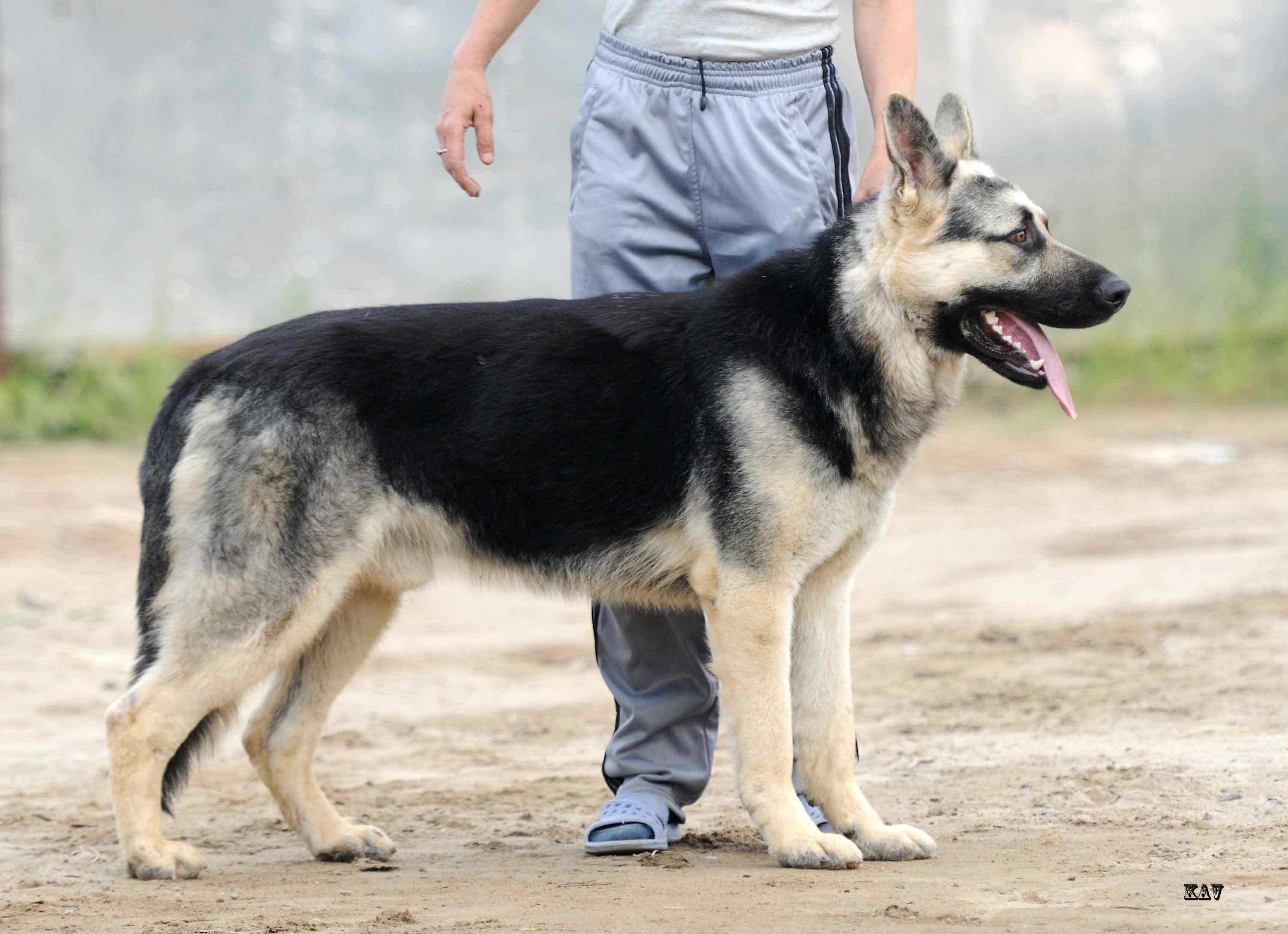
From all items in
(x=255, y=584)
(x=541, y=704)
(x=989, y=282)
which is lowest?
(x=541, y=704)

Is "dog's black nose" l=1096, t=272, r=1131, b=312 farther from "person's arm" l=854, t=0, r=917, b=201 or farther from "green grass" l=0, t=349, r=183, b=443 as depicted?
"green grass" l=0, t=349, r=183, b=443

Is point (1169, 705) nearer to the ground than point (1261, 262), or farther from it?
nearer to the ground

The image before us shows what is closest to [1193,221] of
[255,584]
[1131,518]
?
[1131,518]

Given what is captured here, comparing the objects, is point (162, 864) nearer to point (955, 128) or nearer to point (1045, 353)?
point (1045, 353)

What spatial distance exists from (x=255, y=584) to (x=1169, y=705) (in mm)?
2994

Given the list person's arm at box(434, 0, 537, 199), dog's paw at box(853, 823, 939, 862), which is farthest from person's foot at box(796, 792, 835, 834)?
person's arm at box(434, 0, 537, 199)

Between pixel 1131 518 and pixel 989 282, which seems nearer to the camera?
pixel 989 282

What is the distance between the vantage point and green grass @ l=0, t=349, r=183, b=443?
10.6 meters

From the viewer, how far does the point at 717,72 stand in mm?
4062

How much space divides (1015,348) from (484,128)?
152 centimetres

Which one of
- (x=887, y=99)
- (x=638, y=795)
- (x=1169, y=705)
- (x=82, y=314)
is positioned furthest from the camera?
(x=82, y=314)

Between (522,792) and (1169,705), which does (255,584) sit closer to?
(522,792)

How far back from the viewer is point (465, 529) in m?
3.86

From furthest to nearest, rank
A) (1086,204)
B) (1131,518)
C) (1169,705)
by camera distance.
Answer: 1. (1086,204)
2. (1131,518)
3. (1169,705)
